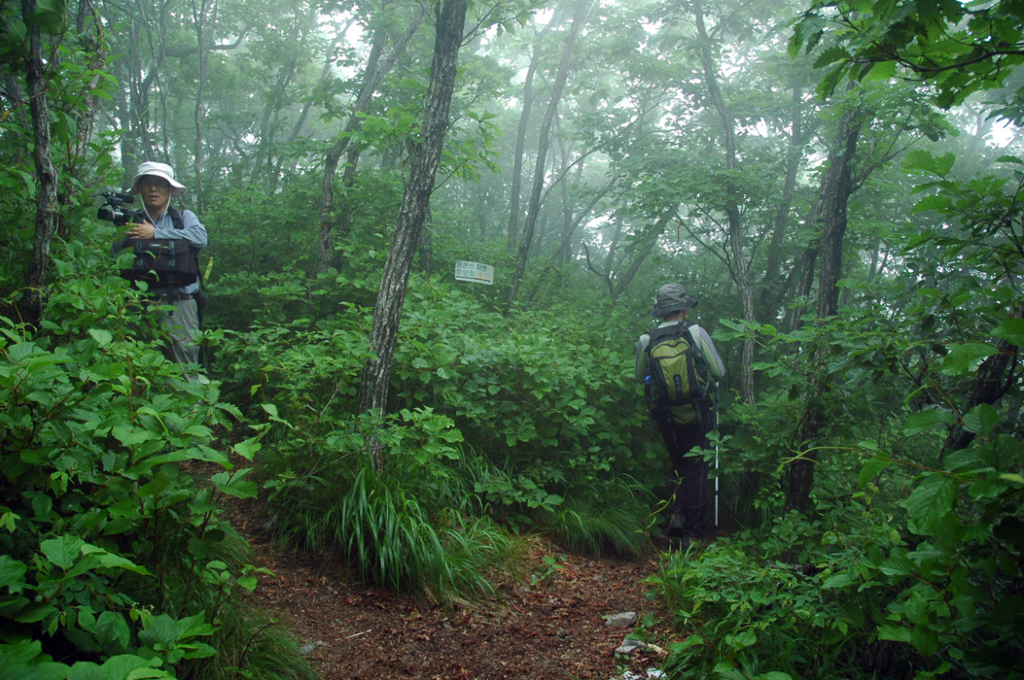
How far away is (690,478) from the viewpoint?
15.7 feet

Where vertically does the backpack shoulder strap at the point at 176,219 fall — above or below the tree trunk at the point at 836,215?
below

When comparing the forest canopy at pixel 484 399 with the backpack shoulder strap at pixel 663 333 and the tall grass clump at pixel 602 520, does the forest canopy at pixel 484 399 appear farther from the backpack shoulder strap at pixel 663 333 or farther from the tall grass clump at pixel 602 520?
the backpack shoulder strap at pixel 663 333

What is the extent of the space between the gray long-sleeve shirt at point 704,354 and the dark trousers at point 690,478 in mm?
456

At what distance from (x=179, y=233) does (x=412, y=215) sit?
1828mm

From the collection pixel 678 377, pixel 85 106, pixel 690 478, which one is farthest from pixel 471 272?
pixel 85 106

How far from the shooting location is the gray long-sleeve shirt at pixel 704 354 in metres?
4.74

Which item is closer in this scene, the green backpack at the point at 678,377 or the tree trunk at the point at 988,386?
the tree trunk at the point at 988,386

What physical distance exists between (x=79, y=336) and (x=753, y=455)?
415cm

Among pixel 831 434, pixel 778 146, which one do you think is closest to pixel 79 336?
pixel 831 434

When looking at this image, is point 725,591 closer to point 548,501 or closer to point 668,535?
point 548,501

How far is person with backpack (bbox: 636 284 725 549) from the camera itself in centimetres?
465

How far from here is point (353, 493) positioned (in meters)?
3.47

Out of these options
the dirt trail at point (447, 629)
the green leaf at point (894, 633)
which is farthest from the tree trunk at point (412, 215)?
the green leaf at point (894, 633)

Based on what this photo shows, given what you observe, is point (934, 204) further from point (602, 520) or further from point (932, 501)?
point (602, 520)
